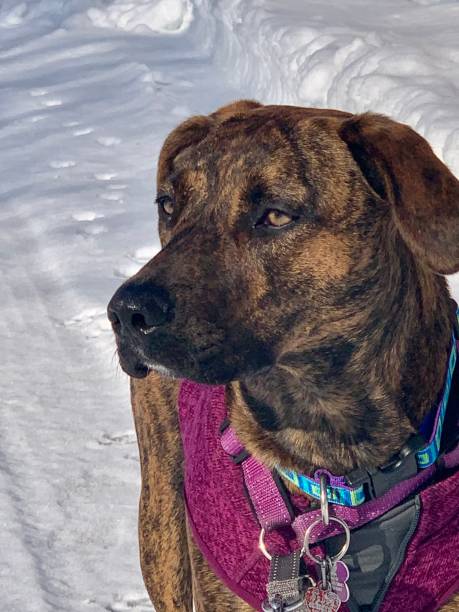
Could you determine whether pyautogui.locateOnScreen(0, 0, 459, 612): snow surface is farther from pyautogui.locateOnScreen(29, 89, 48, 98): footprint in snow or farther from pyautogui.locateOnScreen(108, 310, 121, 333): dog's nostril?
pyautogui.locateOnScreen(108, 310, 121, 333): dog's nostril

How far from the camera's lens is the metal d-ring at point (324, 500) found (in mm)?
3141

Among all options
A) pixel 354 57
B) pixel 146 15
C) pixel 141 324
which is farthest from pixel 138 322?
pixel 146 15

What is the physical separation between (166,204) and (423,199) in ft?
2.64

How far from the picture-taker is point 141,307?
2.95 m

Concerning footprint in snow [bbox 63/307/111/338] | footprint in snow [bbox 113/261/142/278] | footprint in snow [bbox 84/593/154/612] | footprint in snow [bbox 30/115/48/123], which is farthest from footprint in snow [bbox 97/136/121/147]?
footprint in snow [bbox 84/593/154/612]

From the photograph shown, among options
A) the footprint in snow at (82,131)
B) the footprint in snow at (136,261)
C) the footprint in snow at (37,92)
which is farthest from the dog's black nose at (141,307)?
the footprint in snow at (37,92)

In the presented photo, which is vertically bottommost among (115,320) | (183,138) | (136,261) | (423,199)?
(136,261)

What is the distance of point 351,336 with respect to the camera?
3.14 meters

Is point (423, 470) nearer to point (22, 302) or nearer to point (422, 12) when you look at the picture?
point (22, 302)

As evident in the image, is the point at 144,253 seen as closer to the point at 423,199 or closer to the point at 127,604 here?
the point at 127,604

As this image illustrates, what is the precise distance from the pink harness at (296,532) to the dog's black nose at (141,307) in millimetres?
576

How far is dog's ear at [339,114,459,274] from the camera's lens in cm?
298

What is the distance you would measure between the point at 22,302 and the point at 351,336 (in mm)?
3842

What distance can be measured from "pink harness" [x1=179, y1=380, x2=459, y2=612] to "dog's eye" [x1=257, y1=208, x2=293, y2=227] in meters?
0.64
